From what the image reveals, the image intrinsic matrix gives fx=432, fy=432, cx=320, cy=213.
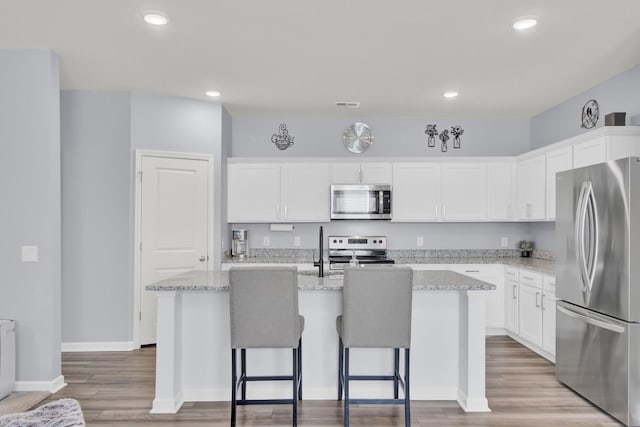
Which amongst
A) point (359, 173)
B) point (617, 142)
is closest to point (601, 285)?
point (617, 142)

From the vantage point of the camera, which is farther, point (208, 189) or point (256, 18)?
point (208, 189)

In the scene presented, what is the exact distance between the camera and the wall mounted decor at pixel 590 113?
4.32 meters

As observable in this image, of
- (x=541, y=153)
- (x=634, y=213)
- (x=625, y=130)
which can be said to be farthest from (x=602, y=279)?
(x=541, y=153)

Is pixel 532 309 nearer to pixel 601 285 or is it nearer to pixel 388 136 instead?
pixel 601 285

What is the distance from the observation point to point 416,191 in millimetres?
5379

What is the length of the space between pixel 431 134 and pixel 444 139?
0.60 ft

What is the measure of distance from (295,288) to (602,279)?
2131mm

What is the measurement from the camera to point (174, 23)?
3014 millimetres

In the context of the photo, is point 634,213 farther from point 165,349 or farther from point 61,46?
point 61,46

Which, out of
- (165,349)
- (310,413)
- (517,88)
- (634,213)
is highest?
(517,88)

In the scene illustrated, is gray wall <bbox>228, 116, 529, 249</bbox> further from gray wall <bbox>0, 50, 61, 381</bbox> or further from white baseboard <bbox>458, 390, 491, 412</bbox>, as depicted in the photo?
white baseboard <bbox>458, 390, 491, 412</bbox>

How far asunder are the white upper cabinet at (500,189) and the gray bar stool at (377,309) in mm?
3197

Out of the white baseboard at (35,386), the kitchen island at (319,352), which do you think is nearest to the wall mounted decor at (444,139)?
the kitchen island at (319,352)

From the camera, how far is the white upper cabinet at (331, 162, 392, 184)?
5355mm
